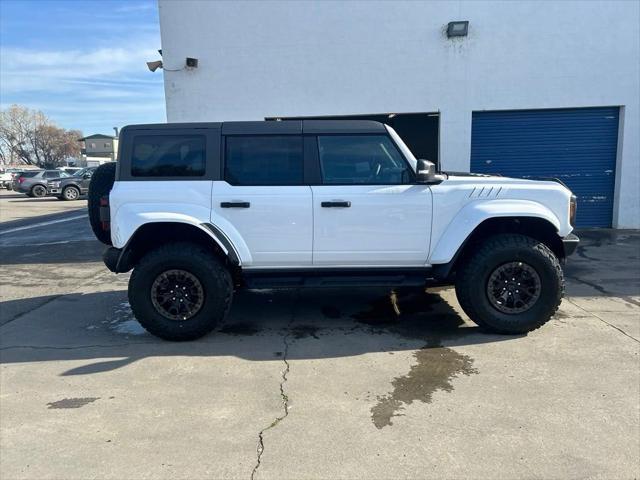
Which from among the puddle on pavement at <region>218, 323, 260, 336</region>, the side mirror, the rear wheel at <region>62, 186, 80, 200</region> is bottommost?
the puddle on pavement at <region>218, 323, 260, 336</region>

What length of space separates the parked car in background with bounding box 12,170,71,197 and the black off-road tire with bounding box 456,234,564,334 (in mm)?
27486

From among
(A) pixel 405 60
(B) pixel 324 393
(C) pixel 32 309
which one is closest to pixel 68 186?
(A) pixel 405 60

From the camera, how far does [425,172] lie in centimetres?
434

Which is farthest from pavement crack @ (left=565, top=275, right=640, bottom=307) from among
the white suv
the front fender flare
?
the front fender flare

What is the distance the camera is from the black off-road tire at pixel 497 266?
449cm

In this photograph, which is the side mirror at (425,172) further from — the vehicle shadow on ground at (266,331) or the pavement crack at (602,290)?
the pavement crack at (602,290)

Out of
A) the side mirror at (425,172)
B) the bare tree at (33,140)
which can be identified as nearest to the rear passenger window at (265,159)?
the side mirror at (425,172)

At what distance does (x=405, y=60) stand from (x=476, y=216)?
22.3ft

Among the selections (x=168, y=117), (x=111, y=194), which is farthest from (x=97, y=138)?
(x=111, y=194)

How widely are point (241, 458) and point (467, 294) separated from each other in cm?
276

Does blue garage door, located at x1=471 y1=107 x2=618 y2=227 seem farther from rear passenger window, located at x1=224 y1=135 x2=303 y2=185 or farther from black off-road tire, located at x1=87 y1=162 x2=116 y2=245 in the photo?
black off-road tire, located at x1=87 y1=162 x2=116 y2=245

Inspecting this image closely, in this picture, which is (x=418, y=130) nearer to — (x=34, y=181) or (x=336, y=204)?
(x=336, y=204)

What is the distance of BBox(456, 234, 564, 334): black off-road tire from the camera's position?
4.49 meters

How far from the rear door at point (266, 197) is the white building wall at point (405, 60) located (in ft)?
20.0
